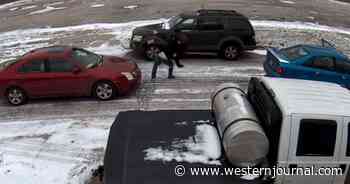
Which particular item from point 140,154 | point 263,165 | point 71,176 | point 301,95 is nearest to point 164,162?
point 140,154

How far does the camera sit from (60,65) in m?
11.3

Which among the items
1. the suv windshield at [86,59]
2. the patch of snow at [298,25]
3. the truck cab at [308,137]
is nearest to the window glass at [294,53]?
the suv windshield at [86,59]

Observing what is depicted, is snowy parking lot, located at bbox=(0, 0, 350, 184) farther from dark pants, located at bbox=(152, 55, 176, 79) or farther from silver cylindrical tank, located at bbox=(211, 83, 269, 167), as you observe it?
silver cylindrical tank, located at bbox=(211, 83, 269, 167)

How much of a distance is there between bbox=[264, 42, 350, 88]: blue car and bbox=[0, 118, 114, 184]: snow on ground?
16.0 ft

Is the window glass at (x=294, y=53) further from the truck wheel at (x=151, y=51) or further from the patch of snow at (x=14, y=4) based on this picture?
the patch of snow at (x=14, y=4)

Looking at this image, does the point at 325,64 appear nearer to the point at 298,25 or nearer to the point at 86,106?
the point at 86,106

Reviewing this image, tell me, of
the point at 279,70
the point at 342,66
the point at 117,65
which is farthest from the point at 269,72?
the point at 117,65

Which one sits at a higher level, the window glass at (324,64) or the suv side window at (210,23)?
the suv side window at (210,23)

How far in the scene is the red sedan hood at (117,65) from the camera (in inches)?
463

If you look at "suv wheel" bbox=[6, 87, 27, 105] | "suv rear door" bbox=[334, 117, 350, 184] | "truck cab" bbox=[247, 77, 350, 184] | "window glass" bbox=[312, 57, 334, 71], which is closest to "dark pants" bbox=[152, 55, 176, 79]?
"suv wheel" bbox=[6, 87, 27, 105]

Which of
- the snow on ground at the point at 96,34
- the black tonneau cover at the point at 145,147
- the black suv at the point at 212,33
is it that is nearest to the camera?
the black tonneau cover at the point at 145,147

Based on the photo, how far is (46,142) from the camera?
9.23 metres

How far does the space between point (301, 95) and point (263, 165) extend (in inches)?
45.9

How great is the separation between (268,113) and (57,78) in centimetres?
717
